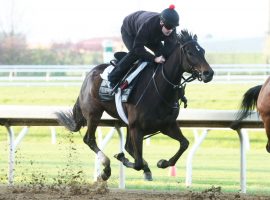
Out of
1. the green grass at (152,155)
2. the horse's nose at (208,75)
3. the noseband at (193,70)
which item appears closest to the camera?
the horse's nose at (208,75)

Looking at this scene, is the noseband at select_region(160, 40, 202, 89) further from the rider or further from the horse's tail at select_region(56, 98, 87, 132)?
the horse's tail at select_region(56, 98, 87, 132)

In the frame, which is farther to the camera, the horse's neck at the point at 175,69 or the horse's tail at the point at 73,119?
the horse's tail at the point at 73,119

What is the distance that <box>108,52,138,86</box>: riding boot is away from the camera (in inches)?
329

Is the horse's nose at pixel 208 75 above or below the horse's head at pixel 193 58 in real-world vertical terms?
below

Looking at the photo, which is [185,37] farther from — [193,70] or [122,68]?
[122,68]

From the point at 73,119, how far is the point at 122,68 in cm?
124

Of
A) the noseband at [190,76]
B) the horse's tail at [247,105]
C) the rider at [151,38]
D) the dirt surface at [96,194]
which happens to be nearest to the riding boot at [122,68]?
the rider at [151,38]

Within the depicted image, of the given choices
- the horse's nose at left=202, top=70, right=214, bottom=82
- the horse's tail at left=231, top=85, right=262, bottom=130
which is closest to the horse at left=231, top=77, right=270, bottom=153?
the horse's tail at left=231, top=85, right=262, bottom=130

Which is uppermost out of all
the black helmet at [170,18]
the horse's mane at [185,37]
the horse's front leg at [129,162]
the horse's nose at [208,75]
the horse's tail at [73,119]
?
the black helmet at [170,18]

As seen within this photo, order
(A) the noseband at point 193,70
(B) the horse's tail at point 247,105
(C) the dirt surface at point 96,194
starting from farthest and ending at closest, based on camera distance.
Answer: (B) the horse's tail at point 247,105 → (A) the noseband at point 193,70 → (C) the dirt surface at point 96,194

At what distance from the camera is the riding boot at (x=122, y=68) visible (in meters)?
8.35

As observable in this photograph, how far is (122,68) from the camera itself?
8.41 meters

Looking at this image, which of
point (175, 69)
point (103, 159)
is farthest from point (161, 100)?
point (103, 159)

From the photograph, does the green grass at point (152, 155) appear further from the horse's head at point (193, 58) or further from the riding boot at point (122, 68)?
the horse's head at point (193, 58)
